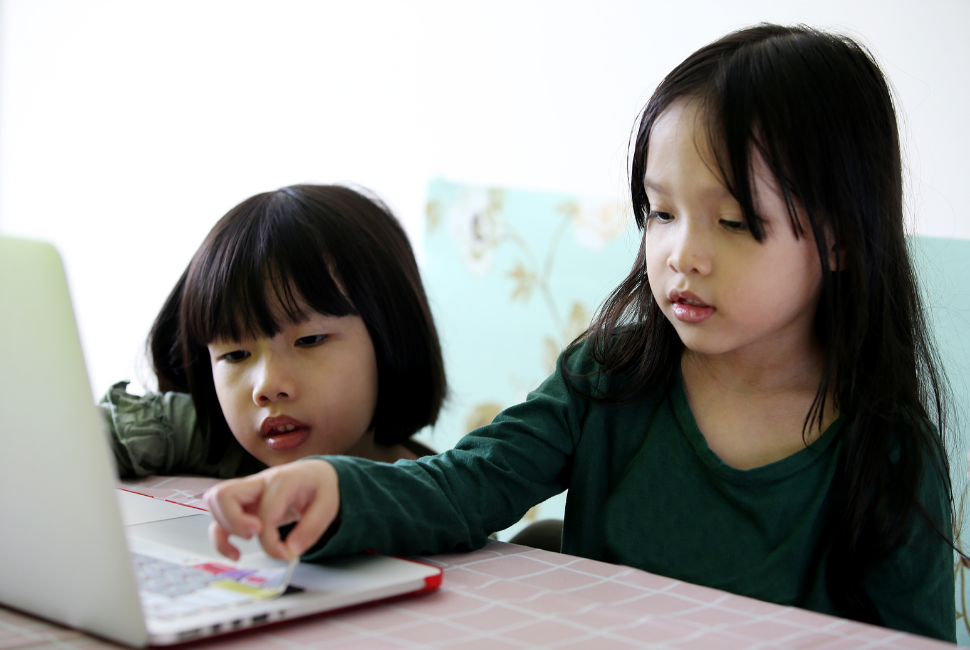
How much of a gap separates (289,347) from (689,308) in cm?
45

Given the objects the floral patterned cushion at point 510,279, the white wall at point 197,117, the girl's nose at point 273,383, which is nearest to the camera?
the girl's nose at point 273,383

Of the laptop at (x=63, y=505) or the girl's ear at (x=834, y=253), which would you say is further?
the girl's ear at (x=834, y=253)

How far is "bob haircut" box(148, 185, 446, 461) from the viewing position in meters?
0.88

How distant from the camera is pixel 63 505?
372mm

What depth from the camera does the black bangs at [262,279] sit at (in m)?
0.87

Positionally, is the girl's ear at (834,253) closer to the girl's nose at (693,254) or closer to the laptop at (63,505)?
the girl's nose at (693,254)

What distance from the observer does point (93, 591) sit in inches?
14.7

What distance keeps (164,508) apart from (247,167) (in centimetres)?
156

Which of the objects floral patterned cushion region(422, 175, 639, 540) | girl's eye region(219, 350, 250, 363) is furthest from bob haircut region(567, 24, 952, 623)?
floral patterned cushion region(422, 175, 639, 540)

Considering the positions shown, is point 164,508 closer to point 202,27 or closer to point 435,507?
point 435,507

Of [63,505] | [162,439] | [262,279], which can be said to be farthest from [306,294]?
[63,505]

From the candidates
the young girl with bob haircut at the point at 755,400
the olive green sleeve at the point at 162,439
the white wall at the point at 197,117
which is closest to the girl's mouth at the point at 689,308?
the young girl with bob haircut at the point at 755,400

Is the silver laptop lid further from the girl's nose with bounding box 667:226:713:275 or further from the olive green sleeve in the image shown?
the olive green sleeve

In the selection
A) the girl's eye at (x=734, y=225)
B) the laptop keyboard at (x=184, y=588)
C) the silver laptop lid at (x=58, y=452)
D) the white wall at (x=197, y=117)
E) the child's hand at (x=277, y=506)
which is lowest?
the laptop keyboard at (x=184, y=588)
